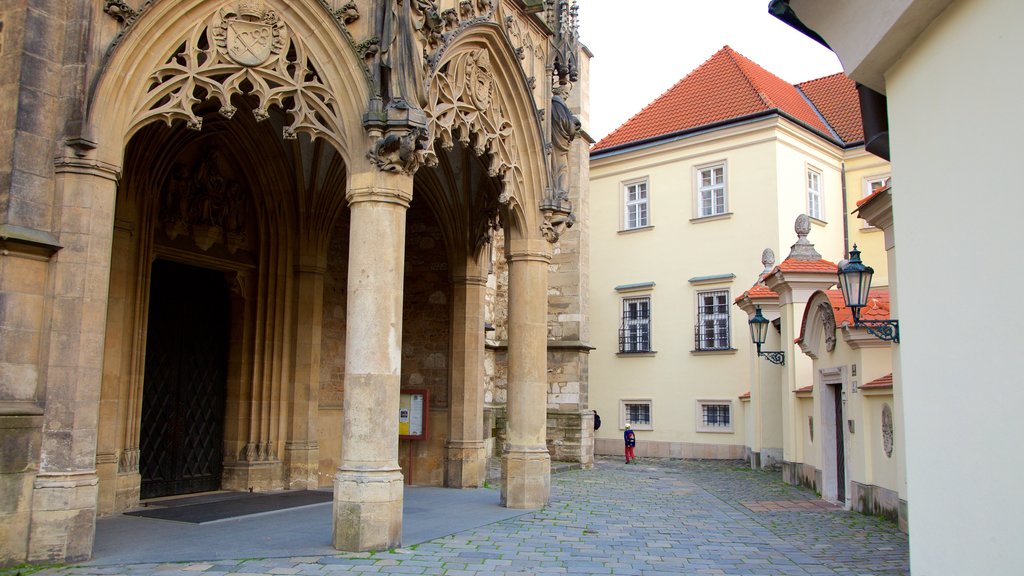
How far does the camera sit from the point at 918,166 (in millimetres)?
4168

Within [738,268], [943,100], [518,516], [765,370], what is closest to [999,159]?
[943,100]

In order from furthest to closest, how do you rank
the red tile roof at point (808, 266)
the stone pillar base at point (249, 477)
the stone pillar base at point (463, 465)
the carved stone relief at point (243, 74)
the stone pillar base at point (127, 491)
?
1. the red tile roof at point (808, 266)
2. the stone pillar base at point (463, 465)
3. the stone pillar base at point (249, 477)
4. the stone pillar base at point (127, 491)
5. the carved stone relief at point (243, 74)

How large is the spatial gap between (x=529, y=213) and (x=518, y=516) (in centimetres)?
424

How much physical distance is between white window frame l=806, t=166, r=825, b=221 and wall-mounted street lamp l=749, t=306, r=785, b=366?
9.90 meters

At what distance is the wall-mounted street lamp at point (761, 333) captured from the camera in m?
18.0

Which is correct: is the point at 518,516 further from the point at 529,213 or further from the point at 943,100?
the point at 943,100

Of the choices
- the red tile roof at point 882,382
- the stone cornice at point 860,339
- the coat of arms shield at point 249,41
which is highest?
the coat of arms shield at point 249,41

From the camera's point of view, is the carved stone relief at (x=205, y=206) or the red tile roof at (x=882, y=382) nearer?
the red tile roof at (x=882, y=382)

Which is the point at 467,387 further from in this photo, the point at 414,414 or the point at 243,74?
the point at 243,74

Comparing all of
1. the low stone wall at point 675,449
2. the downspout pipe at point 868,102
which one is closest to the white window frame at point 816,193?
the low stone wall at point 675,449

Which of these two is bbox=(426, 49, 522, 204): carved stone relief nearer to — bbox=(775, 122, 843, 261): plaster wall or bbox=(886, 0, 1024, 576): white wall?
bbox=(886, 0, 1024, 576): white wall

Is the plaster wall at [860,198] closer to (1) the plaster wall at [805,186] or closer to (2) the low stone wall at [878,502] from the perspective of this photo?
(1) the plaster wall at [805,186]

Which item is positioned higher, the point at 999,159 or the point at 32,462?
the point at 999,159

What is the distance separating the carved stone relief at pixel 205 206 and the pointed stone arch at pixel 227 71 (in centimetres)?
262
